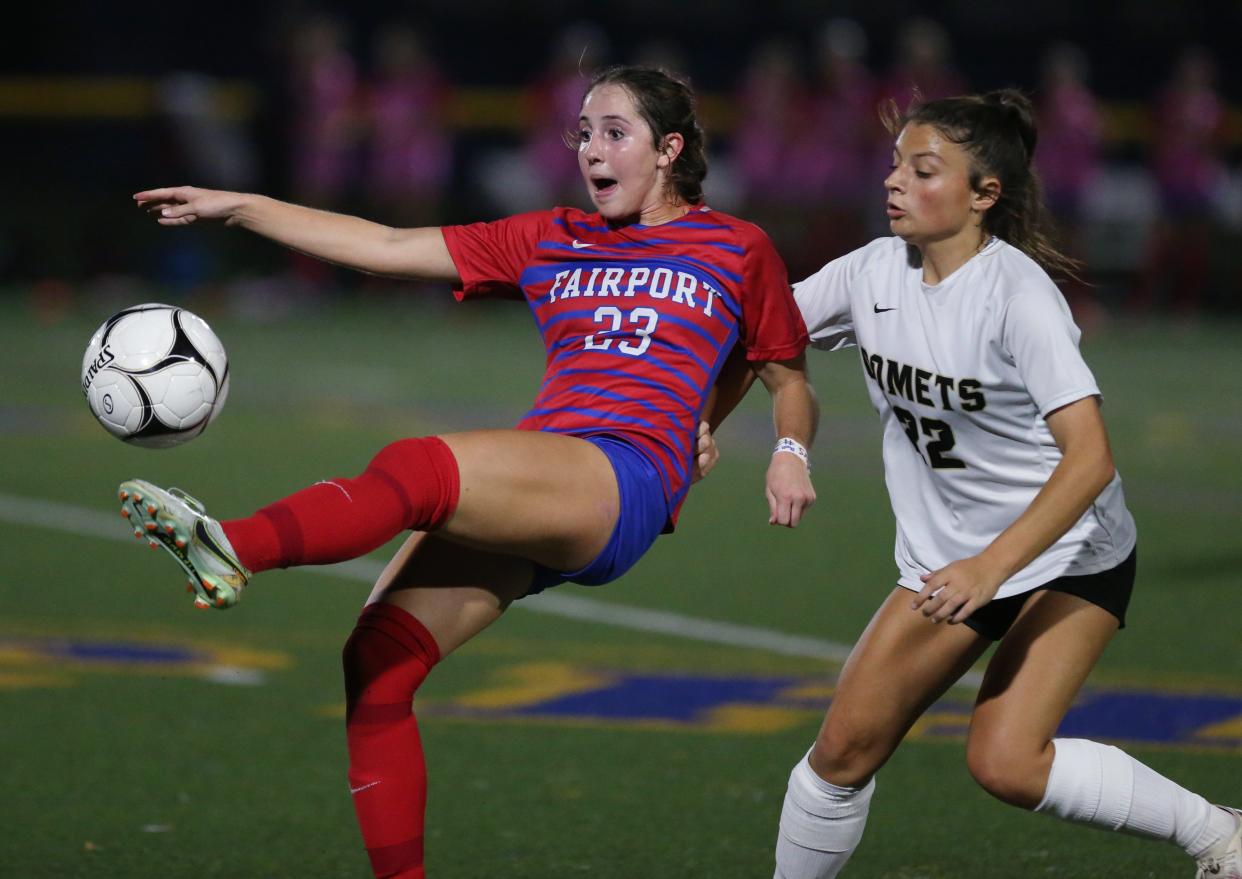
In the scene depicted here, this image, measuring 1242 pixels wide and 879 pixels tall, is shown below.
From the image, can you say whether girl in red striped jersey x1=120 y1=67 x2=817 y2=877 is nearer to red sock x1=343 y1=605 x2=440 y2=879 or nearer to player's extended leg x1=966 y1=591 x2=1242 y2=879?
red sock x1=343 y1=605 x2=440 y2=879

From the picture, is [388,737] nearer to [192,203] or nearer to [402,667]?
[402,667]

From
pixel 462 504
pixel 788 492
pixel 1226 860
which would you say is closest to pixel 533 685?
pixel 788 492

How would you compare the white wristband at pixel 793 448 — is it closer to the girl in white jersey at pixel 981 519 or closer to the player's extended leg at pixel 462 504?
the girl in white jersey at pixel 981 519

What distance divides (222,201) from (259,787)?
1.93 metres

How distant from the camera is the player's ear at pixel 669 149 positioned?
4848 millimetres

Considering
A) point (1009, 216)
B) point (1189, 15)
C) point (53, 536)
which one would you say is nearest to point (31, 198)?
point (53, 536)

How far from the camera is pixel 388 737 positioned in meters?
4.47

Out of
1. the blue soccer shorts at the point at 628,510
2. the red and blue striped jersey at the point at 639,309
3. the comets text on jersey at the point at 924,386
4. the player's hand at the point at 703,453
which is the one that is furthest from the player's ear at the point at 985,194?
the blue soccer shorts at the point at 628,510

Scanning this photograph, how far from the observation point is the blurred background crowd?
20.9 meters

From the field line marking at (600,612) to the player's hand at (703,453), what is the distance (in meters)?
2.35

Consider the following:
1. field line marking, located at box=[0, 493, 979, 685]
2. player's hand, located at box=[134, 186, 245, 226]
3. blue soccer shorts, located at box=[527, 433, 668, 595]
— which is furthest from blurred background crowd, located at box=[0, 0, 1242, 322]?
blue soccer shorts, located at box=[527, 433, 668, 595]

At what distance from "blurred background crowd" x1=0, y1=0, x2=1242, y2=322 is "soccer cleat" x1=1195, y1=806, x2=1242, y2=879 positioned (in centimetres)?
1550

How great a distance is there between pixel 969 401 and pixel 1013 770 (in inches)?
32.8

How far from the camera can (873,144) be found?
69.8 feet
